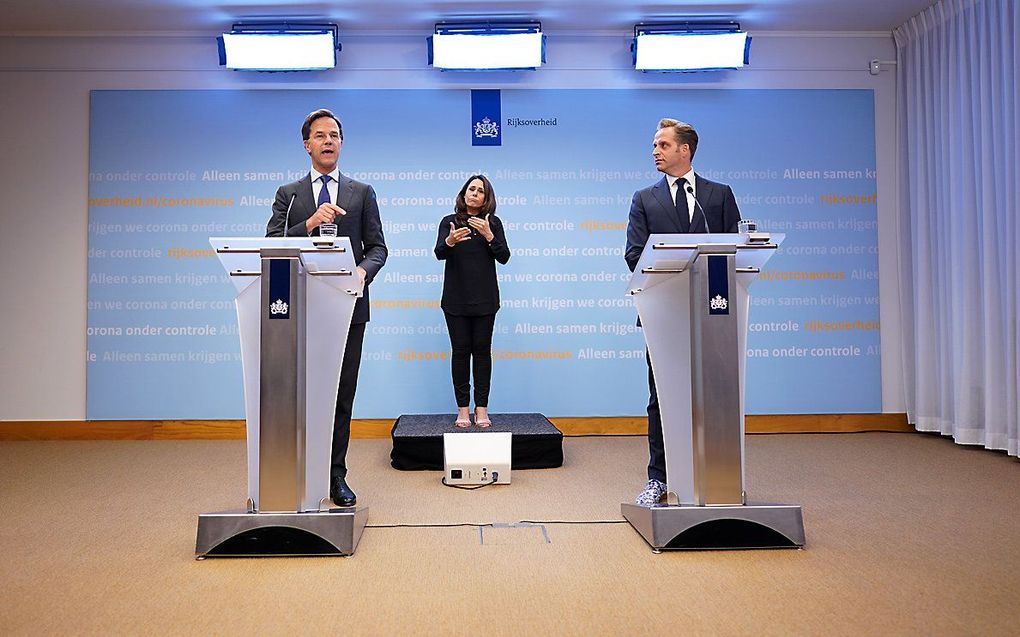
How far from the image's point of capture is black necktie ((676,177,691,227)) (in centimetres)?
302

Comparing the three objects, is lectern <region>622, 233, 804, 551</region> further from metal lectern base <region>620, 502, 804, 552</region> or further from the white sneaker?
the white sneaker

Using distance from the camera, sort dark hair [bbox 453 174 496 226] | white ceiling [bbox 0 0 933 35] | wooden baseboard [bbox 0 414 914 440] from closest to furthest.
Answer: dark hair [bbox 453 174 496 226] → white ceiling [bbox 0 0 933 35] → wooden baseboard [bbox 0 414 914 440]

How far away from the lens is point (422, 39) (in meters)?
5.27

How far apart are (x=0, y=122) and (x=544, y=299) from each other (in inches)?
159

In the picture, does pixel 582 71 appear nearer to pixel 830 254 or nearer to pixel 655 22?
pixel 655 22

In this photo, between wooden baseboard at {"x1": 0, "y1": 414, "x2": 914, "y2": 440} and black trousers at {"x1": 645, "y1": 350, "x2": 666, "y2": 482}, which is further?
wooden baseboard at {"x1": 0, "y1": 414, "x2": 914, "y2": 440}

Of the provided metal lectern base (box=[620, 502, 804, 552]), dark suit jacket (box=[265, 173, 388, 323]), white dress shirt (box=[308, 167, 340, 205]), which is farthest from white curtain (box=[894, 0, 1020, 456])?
white dress shirt (box=[308, 167, 340, 205])

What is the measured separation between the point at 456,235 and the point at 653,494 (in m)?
1.93

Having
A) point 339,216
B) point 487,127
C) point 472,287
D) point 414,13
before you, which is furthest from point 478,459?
point 414,13

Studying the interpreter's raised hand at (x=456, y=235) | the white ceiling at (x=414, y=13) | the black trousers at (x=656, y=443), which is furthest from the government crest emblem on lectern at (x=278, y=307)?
the white ceiling at (x=414, y=13)

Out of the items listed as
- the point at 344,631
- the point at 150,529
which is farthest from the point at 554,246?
the point at 344,631

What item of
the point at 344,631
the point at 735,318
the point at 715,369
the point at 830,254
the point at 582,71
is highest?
the point at 582,71

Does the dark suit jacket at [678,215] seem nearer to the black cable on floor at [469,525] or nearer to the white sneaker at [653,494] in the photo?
the white sneaker at [653,494]

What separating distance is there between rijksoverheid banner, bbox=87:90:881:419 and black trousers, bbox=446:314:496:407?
755 mm
